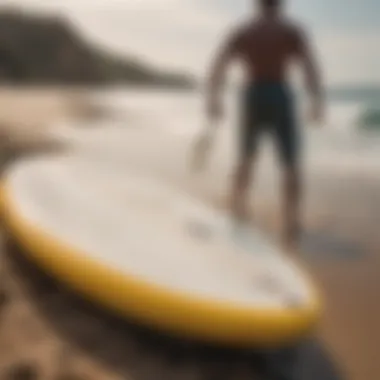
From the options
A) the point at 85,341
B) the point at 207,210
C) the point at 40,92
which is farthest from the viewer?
the point at 40,92

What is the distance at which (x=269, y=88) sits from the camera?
1.22 m

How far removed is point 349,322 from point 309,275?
10 cm

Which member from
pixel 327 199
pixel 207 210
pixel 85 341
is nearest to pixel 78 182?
pixel 207 210

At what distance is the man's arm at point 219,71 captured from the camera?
4.12 feet

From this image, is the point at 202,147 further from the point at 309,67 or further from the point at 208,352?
the point at 208,352

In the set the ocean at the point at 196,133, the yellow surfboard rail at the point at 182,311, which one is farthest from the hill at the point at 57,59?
the yellow surfboard rail at the point at 182,311

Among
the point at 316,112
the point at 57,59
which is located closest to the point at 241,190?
the point at 316,112

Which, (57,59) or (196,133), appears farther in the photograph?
(57,59)

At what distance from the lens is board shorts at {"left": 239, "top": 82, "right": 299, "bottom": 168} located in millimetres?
1229

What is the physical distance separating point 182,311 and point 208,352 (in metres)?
0.10

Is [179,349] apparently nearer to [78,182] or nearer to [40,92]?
[78,182]

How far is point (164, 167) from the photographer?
1.38 metres

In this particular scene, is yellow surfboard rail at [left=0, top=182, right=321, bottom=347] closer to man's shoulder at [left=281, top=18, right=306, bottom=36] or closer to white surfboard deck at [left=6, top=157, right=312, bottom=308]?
white surfboard deck at [left=6, top=157, right=312, bottom=308]

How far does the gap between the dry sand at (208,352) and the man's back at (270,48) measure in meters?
0.22
